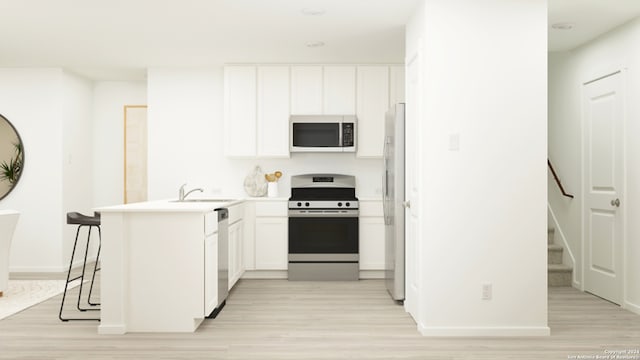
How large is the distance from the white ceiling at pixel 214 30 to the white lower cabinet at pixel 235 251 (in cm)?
186

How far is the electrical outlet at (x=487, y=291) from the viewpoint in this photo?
12.8 feet

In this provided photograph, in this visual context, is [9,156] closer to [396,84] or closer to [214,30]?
[214,30]

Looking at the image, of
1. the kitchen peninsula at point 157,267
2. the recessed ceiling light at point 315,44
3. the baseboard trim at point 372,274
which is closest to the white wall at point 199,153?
the baseboard trim at point 372,274

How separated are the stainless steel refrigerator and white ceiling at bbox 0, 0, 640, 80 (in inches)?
34.6

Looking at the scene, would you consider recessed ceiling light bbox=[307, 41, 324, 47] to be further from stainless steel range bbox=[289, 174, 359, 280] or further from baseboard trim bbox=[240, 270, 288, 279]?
baseboard trim bbox=[240, 270, 288, 279]

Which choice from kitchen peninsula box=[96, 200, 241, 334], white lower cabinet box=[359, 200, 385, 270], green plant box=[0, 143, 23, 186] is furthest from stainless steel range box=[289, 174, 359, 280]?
green plant box=[0, 143, 23, 186]

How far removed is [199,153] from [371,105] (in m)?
2.17

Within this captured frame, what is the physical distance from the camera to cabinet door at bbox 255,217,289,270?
6246 mm

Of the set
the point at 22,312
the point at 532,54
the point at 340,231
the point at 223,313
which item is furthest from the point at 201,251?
the point at 532,54

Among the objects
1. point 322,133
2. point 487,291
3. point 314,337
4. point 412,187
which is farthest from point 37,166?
point 487,291

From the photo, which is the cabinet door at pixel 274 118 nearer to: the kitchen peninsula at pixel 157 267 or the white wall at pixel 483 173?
the kitchen peninsula at pixel 157 267

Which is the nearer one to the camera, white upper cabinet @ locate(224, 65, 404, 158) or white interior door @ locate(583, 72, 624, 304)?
white interior door @ locate(583, 72, 624, 304)

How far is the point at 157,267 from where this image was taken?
4016 mm

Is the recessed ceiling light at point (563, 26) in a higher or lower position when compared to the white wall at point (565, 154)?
higher
